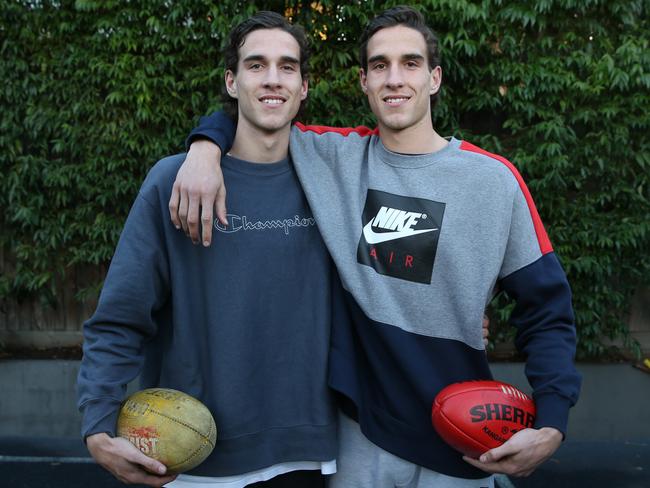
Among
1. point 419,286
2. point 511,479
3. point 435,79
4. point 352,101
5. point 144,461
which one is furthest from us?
point 352,101

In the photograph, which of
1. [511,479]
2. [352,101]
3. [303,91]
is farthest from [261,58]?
[511,479]

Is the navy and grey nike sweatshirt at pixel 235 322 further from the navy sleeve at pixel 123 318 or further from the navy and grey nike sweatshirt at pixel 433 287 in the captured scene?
the navy and grey nike sweatshirt at pixel 433 287

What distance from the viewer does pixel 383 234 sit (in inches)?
81.0

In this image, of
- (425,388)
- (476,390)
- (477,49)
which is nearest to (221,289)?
(425,388)

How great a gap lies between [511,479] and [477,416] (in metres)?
2.53

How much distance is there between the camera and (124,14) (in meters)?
4.62

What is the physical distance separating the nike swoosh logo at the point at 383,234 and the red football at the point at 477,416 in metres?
0.50

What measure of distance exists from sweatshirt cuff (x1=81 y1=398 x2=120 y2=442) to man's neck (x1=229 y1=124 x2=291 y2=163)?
0.90 meters

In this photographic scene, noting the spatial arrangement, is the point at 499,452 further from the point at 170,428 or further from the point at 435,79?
the point at 435,79

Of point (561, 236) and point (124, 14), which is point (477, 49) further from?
point (124, 14)

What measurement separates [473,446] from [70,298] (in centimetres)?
430

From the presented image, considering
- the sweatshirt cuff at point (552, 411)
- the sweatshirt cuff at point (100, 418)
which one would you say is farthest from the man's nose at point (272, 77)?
the sweatshirt cuff at point (552, 411)

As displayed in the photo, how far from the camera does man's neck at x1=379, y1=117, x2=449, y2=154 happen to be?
7.00ft

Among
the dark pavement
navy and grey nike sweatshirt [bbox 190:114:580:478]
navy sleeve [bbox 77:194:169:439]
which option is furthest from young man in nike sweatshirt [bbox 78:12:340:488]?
the dark pavement
